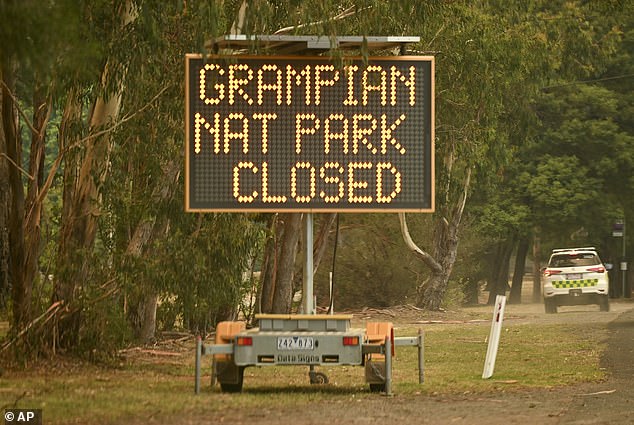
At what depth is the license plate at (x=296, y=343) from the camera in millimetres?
14586

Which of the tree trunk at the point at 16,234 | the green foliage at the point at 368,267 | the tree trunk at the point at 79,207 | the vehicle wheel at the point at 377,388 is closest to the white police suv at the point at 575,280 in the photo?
the green foliage at the point at 368,267

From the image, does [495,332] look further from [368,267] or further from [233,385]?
[368,267]

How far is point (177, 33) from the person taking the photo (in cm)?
1969

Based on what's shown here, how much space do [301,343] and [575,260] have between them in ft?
85.8

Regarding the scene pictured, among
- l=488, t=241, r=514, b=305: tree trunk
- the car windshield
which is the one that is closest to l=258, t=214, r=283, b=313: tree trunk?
the car windshield

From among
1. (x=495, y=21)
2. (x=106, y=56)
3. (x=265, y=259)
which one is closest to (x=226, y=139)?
(x=106, y=56)

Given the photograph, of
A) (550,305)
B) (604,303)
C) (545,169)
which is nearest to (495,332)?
(550,305)

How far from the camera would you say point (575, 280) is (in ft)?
129

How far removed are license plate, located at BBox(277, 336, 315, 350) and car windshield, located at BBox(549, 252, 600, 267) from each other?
84.9ft

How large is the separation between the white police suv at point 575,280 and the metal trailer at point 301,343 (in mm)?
24276

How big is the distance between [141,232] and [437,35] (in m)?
14.1

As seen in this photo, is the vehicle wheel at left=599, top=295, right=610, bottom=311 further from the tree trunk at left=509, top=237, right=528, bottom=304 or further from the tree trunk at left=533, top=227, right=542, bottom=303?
the tree trunk at left=533, top=227, right=542, bottom=303

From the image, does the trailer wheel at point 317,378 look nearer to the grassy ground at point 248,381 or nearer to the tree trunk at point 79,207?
the grassy ground at point 248,381

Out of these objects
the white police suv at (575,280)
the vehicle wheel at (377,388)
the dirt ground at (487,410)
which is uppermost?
the white police suv at (575,280)
